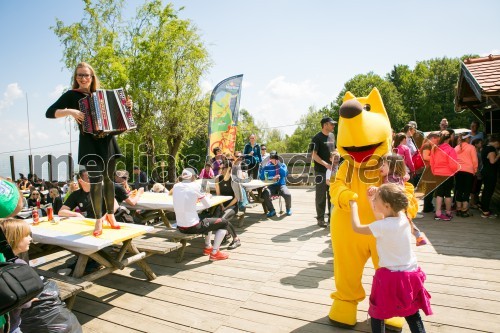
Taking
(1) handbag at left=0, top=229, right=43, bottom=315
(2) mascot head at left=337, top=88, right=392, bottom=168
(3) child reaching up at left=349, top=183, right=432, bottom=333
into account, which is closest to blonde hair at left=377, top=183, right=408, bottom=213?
(3) child reaching up at left=349, top=183, right=432, bottom=333

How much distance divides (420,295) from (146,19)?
23462mm

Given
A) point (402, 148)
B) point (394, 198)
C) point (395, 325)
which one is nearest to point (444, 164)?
point (402, 148)

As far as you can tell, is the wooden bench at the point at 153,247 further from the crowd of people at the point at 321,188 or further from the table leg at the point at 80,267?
the table leg at the point at 80,267

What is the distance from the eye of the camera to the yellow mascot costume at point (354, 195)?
2756 mm

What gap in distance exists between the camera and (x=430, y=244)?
4.92 meters

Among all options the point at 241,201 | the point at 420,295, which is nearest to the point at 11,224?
the point at 420,295

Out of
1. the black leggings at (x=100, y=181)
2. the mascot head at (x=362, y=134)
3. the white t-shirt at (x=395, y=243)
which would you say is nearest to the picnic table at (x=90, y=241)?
the black leggings at (x=100, y=181)

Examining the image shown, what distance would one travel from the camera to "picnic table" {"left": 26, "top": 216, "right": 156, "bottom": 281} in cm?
337

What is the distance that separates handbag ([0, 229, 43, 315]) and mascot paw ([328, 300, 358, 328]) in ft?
7.62

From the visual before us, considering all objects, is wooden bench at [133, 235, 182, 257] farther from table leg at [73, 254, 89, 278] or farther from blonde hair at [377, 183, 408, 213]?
blonde hair at [377, 183, 408, 213]

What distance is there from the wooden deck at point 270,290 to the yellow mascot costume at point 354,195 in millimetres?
274

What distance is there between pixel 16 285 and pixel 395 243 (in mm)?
2200

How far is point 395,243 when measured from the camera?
89.3 inches

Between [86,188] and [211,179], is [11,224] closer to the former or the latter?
[86,188]
